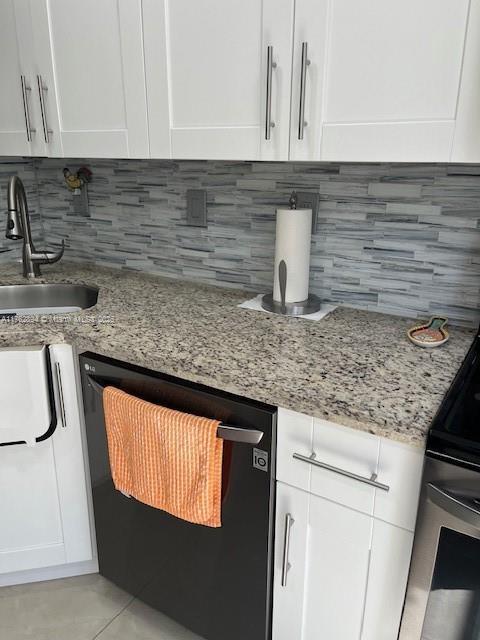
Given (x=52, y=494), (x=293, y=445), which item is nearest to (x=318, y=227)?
(x=293, y=445)

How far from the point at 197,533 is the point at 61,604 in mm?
673

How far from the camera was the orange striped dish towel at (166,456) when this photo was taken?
105cm

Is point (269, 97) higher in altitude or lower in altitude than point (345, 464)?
higher

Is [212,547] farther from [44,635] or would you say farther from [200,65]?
[200,65]

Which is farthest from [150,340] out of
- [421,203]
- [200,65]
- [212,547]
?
[421,203]

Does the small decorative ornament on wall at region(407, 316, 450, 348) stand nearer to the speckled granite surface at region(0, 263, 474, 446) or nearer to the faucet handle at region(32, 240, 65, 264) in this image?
the speckled granite surface at region(0, 263, 474, 446)

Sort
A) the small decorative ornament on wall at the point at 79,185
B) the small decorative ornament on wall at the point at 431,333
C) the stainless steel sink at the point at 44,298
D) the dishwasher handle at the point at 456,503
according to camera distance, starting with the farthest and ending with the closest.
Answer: the small decorative ornament on wall at the point at 79,185 < the stainless steel sink at the point at 44,298 < the small decorative ornament on wall at the point at 431,333 < the dishwasher handle at the point at 456,503

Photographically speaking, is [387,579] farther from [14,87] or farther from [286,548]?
[14,87]

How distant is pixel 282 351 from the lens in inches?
45.3

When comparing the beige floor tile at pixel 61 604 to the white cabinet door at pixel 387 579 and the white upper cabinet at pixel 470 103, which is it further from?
the white upper cabinet at pixel 470 103

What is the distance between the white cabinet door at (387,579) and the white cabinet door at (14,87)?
146cm

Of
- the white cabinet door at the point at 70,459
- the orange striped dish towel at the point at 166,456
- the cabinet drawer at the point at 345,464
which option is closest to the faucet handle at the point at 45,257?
the white cabinet door at the point at 70,459

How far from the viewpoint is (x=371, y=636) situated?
1.01 metres

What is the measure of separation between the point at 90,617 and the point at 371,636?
2.95 ft
